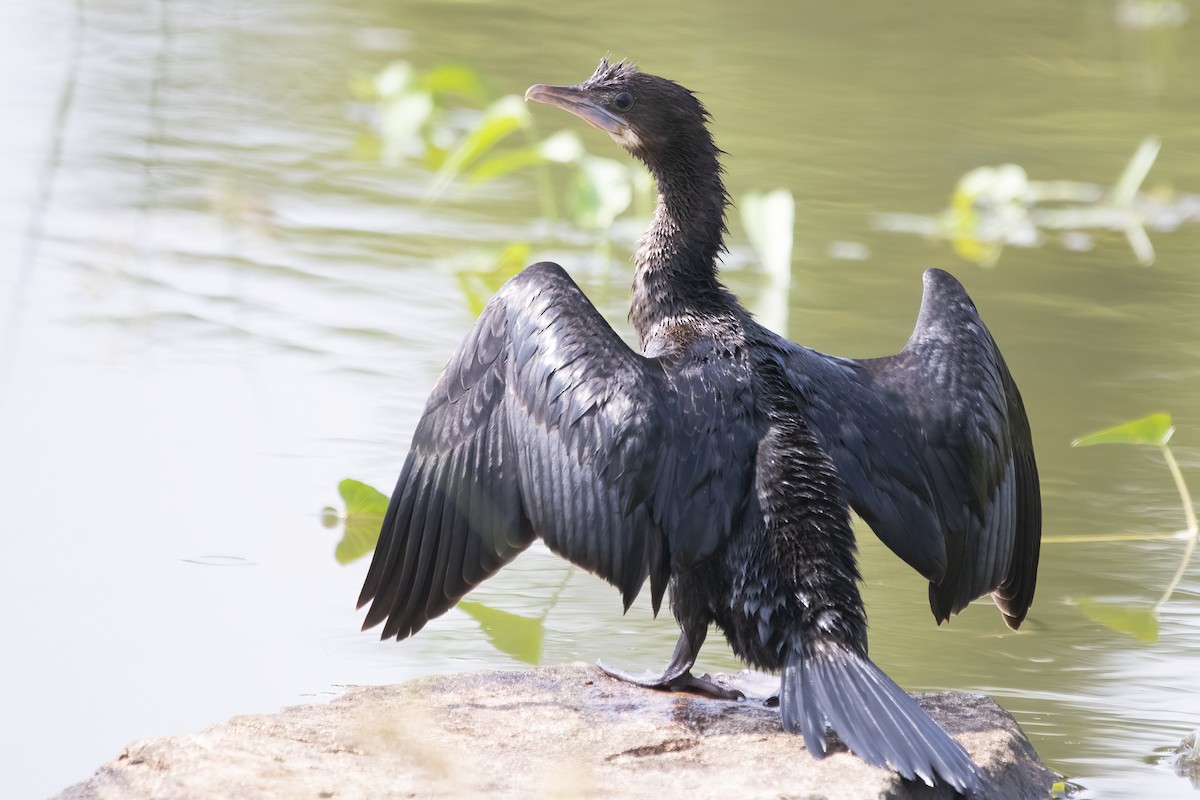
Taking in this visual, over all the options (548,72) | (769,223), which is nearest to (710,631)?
(769,223)

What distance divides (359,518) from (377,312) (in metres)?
1.71

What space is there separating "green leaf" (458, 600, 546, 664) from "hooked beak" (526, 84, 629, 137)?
1367 mm

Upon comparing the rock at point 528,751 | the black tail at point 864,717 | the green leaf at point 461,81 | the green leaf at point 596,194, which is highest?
the green leaf at point 461,81

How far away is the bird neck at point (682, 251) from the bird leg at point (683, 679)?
83cm

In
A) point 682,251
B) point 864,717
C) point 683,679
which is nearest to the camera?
point 864,717

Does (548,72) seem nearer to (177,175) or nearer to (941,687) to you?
(177,175)

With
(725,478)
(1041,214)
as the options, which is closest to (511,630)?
(725,478)

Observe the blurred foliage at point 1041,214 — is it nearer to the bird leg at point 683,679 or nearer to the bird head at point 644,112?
the bird head at point 644,112

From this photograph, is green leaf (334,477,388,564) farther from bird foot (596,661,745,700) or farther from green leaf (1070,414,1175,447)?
green leaf (1070,414,1175,447)

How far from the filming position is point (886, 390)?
4.07 metres

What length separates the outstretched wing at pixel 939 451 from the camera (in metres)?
3.88

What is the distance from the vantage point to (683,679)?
152 inches

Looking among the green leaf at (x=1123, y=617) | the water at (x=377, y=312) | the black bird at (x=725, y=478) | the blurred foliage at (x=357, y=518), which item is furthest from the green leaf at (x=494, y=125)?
the green leaf at (x=1123, y=617)

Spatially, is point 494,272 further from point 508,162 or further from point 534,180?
point 534,180
